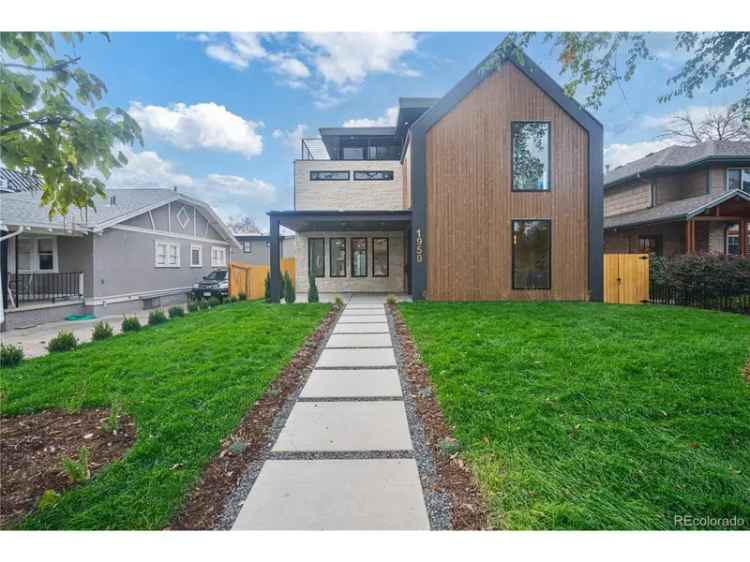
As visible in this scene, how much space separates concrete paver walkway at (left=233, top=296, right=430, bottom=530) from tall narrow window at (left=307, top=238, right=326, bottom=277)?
37.5 feet

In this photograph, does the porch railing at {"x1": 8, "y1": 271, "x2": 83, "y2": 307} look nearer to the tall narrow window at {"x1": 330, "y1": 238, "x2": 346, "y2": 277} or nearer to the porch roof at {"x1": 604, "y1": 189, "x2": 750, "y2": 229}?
the tall narrow window at {"x1": 330, "y1": 238, "x2": 346, "y2": 277}

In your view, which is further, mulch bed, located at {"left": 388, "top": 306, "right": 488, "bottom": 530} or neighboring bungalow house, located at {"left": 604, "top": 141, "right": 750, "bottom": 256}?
neighboring bungalow house, located at {"left": 604, "top": 141, "right": 750, "bottom": 256}

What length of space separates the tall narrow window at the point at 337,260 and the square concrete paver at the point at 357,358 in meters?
9.73

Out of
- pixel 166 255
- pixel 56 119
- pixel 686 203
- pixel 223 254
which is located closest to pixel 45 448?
pixel 56 119

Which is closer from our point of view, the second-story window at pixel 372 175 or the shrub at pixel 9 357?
the shrub at pixel 9 357

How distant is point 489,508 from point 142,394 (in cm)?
346

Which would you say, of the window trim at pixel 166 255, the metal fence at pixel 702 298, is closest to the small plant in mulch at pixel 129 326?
the window trim at pixel 166 255

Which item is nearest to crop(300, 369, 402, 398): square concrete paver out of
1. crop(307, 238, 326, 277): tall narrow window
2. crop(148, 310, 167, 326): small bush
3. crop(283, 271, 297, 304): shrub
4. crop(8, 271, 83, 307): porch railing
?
crop(148, 310, 167, 326): small bush

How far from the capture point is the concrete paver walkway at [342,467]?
2.05m

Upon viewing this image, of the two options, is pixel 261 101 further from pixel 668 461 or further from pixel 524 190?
pixel 524 190

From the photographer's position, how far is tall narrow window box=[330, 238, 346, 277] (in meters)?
15.5

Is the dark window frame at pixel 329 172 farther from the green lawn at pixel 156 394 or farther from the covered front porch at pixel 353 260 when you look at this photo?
the green lawn at pixel 156 394

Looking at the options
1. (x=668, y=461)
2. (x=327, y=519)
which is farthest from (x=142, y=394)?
(x=668, y=461)
